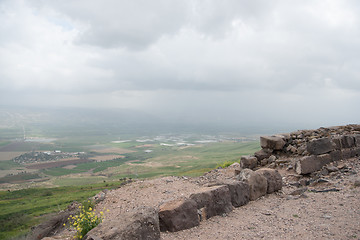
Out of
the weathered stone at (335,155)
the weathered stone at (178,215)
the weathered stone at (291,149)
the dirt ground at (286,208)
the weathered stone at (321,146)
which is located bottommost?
the dirt ground at (286,208)

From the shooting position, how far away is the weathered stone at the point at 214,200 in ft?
37.8

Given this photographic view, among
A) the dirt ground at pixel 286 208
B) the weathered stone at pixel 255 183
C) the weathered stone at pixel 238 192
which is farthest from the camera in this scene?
the weathered stone at pixel 255 183

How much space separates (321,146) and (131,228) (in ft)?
58.2

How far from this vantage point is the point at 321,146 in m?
19.7

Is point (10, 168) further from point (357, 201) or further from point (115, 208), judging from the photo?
point (357, 201)

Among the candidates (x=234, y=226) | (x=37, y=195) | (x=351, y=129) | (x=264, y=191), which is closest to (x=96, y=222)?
(x=234, y=226)

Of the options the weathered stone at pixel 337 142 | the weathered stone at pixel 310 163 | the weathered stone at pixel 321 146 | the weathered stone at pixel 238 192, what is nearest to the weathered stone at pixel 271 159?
the weathered stone at pixel 310 163

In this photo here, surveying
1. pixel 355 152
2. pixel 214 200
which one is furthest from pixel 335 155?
pixel 214 200

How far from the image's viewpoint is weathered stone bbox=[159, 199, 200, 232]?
9.98m

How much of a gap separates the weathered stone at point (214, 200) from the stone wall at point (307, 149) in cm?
934

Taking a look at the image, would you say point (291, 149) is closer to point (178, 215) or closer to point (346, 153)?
point (346, 153)

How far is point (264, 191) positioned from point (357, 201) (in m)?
4.73

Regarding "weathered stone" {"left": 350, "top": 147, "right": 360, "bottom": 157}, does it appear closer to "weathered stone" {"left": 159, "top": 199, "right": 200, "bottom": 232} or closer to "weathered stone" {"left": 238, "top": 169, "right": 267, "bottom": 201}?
"weathered stone" {"left": 238, "top": 169, "right": 267, "bottom": 201}

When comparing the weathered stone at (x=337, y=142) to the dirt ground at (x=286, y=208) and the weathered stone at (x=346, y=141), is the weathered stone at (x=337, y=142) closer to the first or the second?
the weathered stone at (x=346, y=141)
